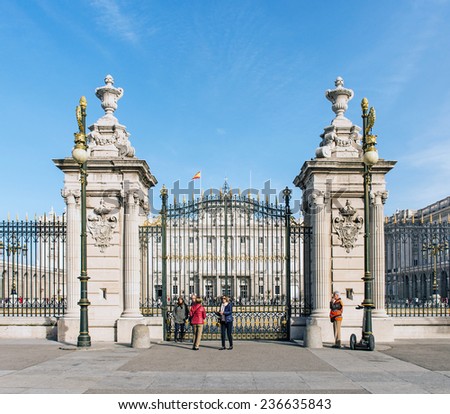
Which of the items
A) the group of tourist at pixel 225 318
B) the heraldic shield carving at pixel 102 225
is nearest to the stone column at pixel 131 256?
the heraldic shield carving at pixel 102 225

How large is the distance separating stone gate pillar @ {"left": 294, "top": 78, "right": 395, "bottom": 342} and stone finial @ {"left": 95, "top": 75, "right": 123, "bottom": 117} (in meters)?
7.33

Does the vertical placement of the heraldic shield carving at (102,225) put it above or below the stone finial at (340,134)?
below

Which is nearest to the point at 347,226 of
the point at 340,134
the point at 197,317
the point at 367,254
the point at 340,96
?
the point at 367,254

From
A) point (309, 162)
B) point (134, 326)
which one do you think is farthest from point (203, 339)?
point (309, 162)

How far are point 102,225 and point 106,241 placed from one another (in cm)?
57

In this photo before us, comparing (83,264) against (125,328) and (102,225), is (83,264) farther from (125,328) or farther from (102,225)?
(125,328)

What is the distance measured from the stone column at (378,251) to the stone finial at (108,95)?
9.84 metres

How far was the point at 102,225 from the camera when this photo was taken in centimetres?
2014

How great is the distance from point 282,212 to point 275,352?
566cm

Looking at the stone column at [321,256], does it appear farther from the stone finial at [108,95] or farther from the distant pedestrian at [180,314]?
the stone finial at [108,95]

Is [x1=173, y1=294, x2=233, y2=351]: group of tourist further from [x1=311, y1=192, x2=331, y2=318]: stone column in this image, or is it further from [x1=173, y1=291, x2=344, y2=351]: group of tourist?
[x1=311, y1=192, x2=331, y2=318]: stone column

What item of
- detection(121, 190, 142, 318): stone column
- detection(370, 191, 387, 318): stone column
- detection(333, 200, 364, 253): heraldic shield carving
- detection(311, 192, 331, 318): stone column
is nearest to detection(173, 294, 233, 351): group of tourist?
detection(121, 190, 142, 318): stone column

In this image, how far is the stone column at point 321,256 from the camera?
64.3 ft

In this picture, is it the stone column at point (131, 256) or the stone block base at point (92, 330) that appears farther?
the stone column at point (131, 256)
